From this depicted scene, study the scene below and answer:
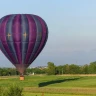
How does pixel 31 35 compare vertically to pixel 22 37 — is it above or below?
above

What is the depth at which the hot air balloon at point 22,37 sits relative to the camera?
191 ft

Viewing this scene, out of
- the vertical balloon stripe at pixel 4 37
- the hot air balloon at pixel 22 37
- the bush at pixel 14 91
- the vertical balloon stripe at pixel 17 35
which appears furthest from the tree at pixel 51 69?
the bush at pixel 14 91

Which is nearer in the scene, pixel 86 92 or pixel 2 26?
pixel 86 92

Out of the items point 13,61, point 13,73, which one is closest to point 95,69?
point 13,73

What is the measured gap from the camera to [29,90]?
54.6m

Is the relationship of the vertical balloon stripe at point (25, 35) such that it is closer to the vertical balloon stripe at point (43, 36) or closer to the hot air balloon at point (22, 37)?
the hot air balloon at point (22, 37)

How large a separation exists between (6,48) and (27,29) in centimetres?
492

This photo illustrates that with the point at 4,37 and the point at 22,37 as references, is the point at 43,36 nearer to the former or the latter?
the point at 22,37

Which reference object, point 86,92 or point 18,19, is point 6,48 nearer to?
point 18,19

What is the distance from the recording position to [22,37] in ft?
190

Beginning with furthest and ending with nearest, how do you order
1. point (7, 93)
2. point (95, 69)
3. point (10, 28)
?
point (95, 69) < point (10, 28) < point (7, 93)

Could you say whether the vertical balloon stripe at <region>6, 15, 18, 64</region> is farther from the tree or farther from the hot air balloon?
the tree

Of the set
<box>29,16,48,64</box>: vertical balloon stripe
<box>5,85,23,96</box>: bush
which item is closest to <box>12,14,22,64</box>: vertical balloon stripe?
<box>29,16,48,64</box>: vertical balloon stripe

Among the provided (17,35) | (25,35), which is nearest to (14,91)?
(25,35)
